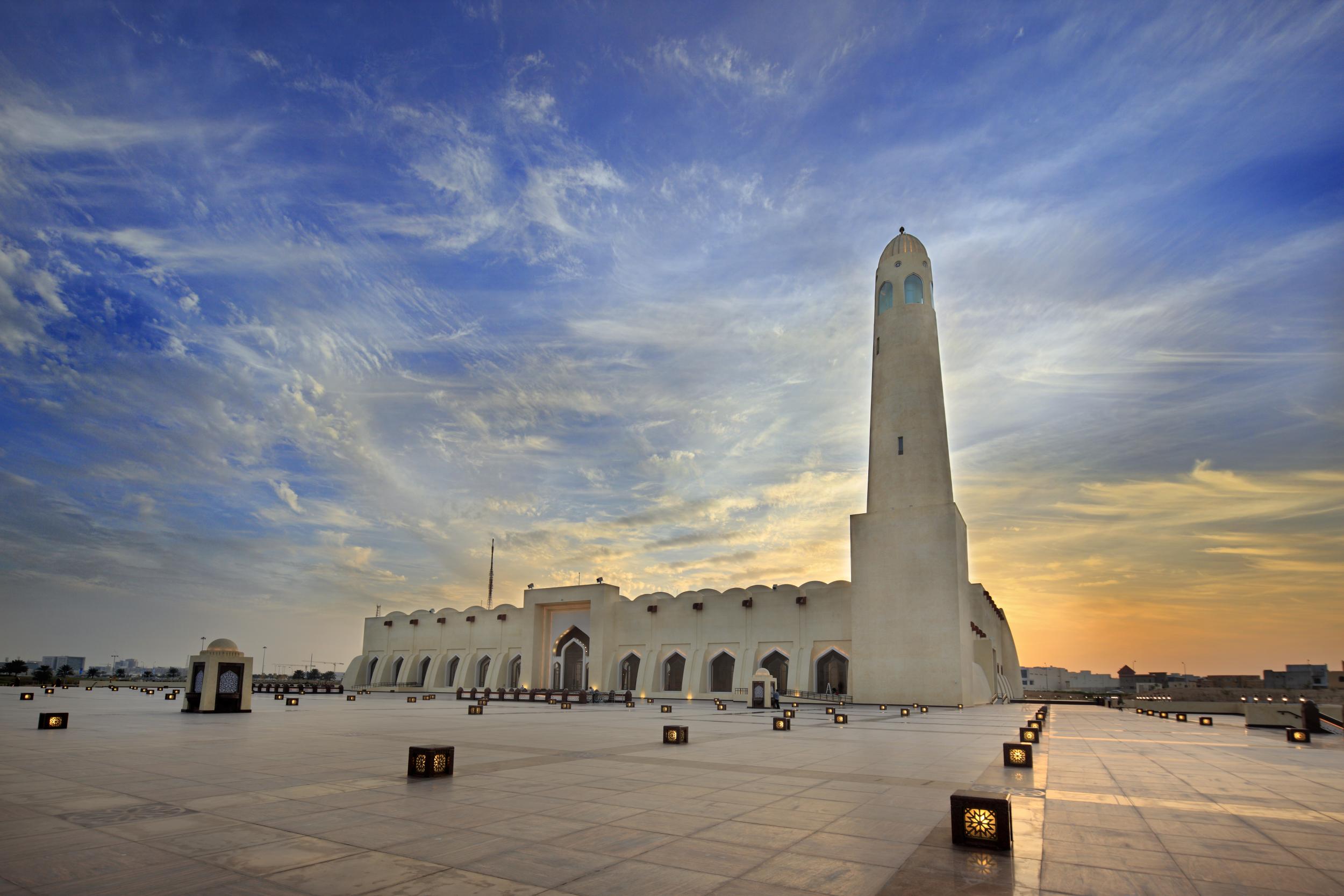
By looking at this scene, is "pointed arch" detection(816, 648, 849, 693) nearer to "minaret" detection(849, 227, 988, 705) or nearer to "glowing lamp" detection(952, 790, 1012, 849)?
"minaret" detection(849, 227, 988, 705)

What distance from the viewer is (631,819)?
257 inches

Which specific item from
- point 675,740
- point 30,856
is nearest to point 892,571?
point 675,740

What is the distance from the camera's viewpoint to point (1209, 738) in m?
18.1

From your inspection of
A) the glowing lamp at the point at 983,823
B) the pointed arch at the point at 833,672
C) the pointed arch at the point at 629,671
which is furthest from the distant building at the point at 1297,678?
the glowing lamp at the point at 983,823

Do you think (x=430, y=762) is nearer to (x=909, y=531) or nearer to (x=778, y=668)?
(x=909, y=531)

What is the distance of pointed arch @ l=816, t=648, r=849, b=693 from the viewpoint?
44812 millimetres

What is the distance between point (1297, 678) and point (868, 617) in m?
57.8

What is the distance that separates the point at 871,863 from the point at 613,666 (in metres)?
48.5

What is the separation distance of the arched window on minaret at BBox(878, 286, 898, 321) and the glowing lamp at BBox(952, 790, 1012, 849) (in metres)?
38.8

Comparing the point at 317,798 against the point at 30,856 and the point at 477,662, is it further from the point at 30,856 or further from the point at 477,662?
the point at 477,662

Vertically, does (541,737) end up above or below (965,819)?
below

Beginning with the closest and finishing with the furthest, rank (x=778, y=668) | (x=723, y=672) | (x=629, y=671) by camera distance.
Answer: (x=778, y=668), (x=723, y=672), (x=629, y=671)

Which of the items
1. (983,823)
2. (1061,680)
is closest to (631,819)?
(983,823)

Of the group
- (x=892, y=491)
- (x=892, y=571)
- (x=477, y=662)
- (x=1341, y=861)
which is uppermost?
(x=892, y=491)
